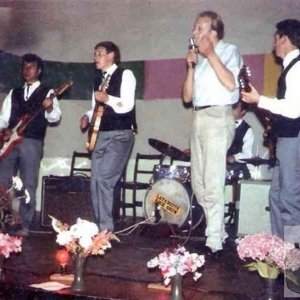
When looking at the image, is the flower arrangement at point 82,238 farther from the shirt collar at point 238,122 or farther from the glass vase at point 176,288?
the shirt collar at point 238,122

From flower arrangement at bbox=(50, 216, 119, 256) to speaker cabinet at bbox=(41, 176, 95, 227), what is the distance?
2.51 m

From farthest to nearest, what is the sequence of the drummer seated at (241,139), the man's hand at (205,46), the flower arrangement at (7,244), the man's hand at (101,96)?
1. the drummer seated at (241,139)
2. the man's hand at (101,96)
3. the man's hand at (205,46)
4. the flower arrangement at (7,244)

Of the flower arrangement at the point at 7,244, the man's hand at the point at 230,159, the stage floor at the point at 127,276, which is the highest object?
the man's hand at the point at 230,159

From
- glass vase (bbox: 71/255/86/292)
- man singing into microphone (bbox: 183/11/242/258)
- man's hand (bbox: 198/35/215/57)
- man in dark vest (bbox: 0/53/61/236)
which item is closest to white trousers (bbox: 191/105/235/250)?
man singing into microphone (bbox: 183/11/242/258)

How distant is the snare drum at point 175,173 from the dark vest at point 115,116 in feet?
2.81

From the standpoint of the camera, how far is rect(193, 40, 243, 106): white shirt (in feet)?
15.5

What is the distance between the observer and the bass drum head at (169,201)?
619cm

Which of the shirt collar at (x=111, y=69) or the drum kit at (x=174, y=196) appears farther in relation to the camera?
the drum kit at (x=174, y=196)

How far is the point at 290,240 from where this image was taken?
4113mm

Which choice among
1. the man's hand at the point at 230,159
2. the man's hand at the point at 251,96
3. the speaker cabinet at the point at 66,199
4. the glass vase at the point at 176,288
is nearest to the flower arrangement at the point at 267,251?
the glass vase at the point at 176,288

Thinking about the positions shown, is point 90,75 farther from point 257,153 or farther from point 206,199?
point 206,199

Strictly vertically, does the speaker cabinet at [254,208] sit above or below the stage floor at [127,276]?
above

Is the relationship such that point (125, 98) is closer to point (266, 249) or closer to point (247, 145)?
point (247, 145)

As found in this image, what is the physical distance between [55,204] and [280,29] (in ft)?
9.69
